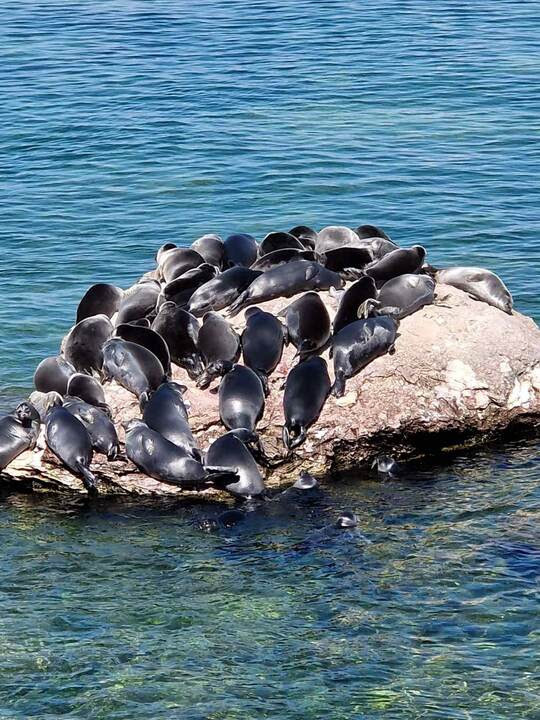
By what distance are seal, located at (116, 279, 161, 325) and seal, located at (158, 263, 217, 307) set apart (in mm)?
136

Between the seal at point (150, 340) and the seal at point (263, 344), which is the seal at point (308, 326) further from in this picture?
the seal at point (150, 340)

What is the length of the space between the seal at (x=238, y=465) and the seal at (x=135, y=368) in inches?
34.8

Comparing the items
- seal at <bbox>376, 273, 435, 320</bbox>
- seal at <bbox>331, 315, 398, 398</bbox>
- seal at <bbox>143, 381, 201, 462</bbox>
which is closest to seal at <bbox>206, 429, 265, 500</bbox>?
seal at <bbox>143, 381, 201, 462</bbox>

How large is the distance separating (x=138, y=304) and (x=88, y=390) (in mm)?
1282

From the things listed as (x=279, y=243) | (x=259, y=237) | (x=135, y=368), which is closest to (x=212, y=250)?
(x=279, y=243)

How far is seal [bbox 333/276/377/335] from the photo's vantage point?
10695 millimetres

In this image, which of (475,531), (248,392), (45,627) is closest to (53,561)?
(45,627)

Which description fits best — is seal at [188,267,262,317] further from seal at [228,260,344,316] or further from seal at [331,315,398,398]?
seal at [331,315,398,398]

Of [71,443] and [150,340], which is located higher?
[150,340]

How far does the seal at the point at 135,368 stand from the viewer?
1034cm

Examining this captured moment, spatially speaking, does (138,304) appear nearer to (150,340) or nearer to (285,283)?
(150,340)

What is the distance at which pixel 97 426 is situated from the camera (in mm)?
10023

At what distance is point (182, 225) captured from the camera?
18.0m

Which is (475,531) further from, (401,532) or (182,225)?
(182,225)
